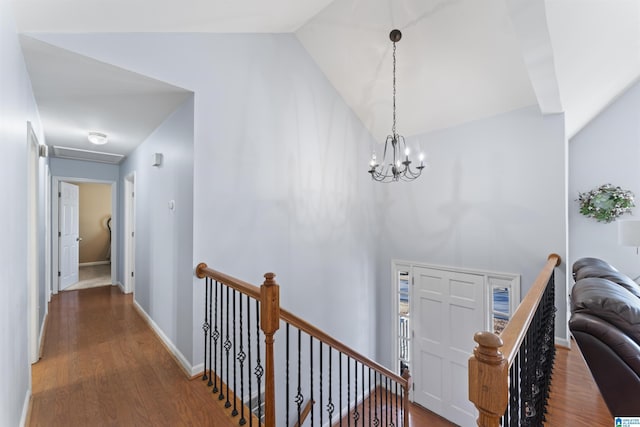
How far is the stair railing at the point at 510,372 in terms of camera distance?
0.80m

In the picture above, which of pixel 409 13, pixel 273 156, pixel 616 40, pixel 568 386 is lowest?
pixel 568 386

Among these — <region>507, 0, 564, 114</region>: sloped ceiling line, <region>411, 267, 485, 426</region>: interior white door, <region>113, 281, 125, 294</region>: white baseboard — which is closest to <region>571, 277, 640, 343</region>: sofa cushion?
<region>507, 0, 564, 114</region>: sloped ceiling line

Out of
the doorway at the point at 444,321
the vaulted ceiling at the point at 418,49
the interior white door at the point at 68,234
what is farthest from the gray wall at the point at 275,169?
the interior white door at the point at 68,234

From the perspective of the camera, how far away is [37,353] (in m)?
2.62

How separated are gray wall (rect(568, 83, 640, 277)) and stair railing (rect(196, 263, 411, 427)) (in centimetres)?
298

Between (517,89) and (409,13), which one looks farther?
(517,89)

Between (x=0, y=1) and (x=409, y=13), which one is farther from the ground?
(x=409, y=13)

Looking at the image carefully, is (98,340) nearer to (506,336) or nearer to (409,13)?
(506,336)

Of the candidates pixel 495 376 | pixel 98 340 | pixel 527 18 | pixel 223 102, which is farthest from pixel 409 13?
pixel 98 340

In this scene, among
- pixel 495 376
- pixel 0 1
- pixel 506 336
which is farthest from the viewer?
pixel 0 1

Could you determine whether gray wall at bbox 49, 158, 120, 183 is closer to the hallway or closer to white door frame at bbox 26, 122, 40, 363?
the hallway

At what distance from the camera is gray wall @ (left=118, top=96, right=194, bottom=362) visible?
258cm

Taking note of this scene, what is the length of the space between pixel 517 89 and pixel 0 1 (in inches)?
165

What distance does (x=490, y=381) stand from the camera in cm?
81
